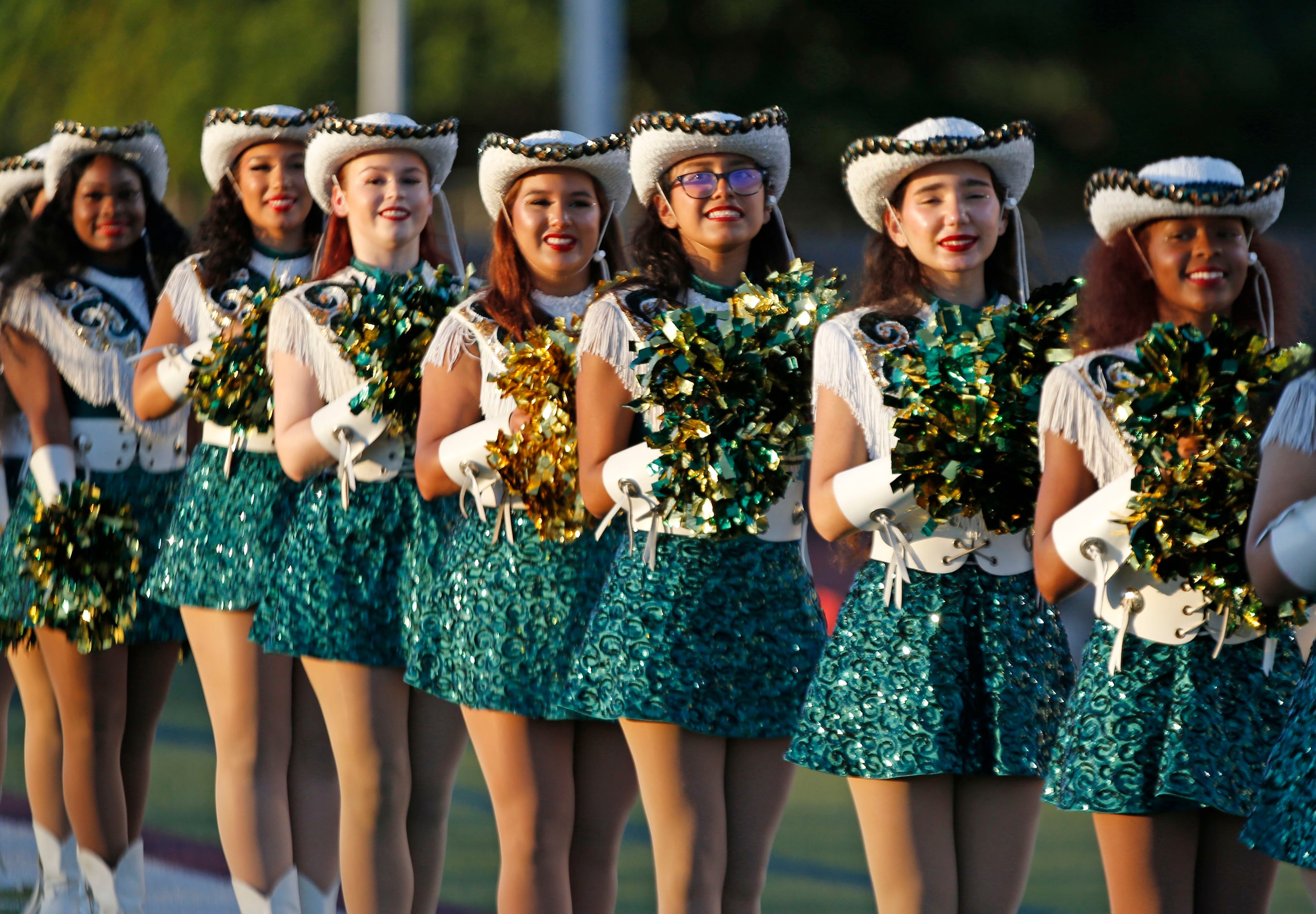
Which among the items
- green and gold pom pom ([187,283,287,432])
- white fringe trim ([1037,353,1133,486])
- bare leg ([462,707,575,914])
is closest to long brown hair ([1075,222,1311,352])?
white fringe trim ([1037,353,1133,486])

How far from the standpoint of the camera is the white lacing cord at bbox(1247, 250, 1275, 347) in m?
3.59

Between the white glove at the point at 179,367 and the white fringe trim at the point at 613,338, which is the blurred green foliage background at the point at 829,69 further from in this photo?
the white fringe trim at the point at 613,338

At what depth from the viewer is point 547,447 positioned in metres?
4.28

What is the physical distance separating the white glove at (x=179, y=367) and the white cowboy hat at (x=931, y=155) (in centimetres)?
198

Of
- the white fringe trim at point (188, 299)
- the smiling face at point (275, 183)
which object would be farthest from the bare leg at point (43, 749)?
the smiling face at point (275, 183)

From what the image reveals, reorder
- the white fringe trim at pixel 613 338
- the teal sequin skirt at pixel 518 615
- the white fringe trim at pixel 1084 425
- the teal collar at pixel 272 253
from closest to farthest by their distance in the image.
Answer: the white fringe trim at pixel 1084 425, the white fringe trim at pixel 613 338, the teal sequin skirt at pixel 518 615, the teal collar at pixel 272 253

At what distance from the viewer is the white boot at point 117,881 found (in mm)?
5555

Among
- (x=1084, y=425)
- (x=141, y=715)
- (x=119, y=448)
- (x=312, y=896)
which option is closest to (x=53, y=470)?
(x=119, y=448)

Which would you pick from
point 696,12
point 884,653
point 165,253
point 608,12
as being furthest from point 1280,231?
point 884,653

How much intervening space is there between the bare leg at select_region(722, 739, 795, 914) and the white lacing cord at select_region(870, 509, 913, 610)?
1.53ft

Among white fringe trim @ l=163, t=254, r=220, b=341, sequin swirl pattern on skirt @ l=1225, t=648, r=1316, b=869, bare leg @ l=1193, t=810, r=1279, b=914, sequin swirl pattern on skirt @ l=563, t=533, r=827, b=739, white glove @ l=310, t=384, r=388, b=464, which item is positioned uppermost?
white fringe trim @ l=163, t=254, r=220, b=341

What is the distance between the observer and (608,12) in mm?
9484

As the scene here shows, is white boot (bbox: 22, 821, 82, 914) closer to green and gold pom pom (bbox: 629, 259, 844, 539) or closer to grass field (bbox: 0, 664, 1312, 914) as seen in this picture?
grass field (bbox: 0, 664, 1312, 914)

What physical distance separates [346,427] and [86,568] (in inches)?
50.6
